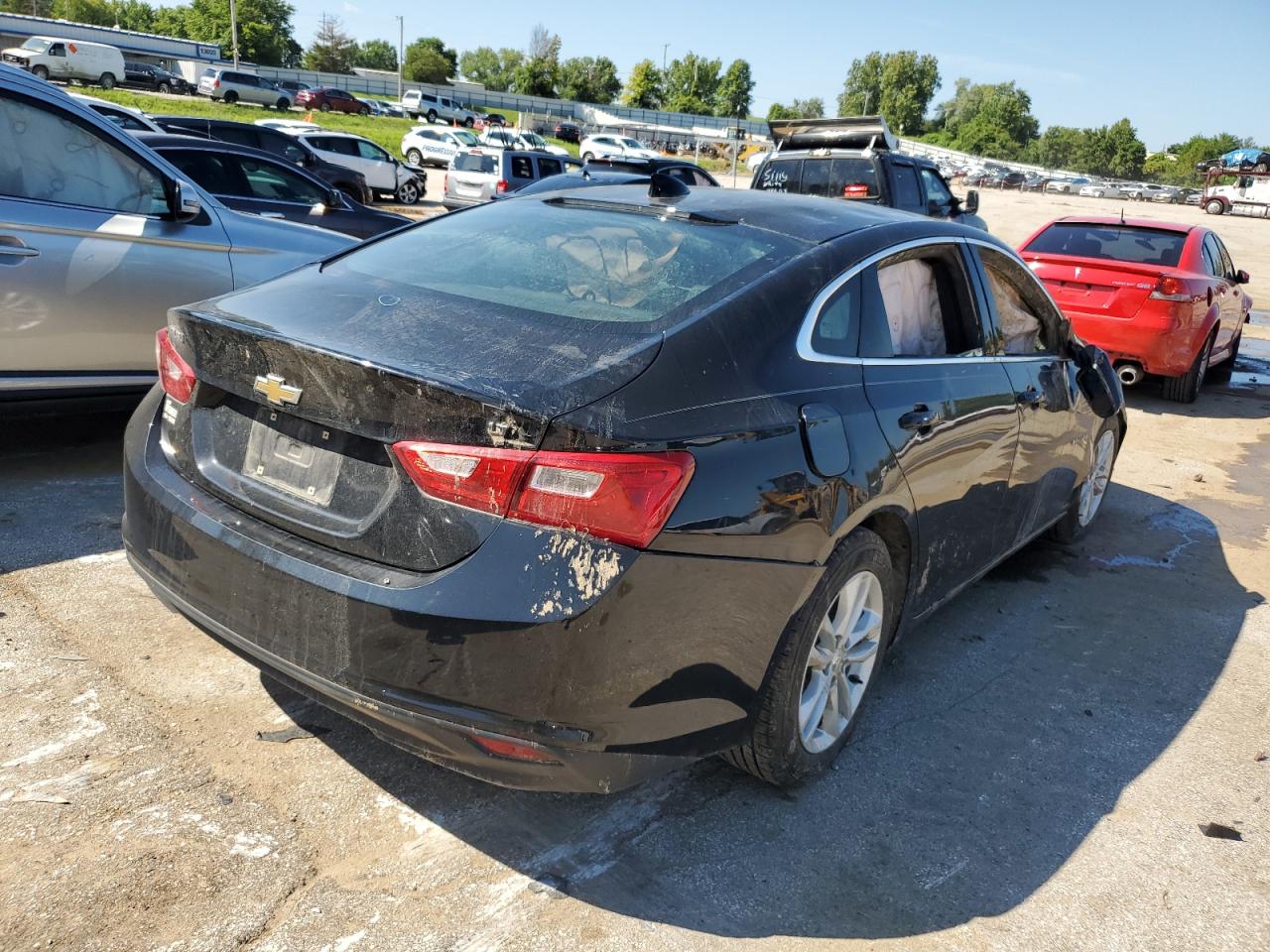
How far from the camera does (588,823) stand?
2.77 m

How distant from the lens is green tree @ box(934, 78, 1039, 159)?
132 metres

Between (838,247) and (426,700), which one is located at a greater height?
(838,247)

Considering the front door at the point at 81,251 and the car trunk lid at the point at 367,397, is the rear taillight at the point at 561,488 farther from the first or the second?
the front door at the point at 81,251

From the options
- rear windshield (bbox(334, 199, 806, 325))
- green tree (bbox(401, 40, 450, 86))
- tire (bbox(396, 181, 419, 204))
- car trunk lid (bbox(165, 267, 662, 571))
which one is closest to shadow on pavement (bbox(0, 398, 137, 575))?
car trunk lid (bbox(165, 267, 662, 571))

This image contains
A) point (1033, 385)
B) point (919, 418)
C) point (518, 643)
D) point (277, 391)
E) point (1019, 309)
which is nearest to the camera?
point (518, 643)

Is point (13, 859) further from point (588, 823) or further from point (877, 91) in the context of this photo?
point (877, 91)

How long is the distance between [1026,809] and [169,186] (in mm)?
4597

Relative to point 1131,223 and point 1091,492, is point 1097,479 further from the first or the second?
point 1131,223

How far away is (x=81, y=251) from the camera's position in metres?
4.67

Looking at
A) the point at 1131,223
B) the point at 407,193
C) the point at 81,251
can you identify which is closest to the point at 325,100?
the point at 407,193

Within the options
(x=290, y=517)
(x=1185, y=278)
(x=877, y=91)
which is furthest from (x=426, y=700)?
(x=877, y=91)

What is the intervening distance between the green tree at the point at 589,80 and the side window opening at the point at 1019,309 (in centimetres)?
12047

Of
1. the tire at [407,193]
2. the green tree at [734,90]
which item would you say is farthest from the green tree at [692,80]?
the tire at [407,193]

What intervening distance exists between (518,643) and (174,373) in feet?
4.64
